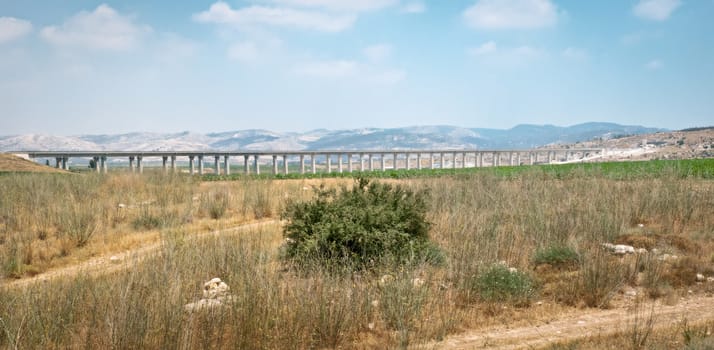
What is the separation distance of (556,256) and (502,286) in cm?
298

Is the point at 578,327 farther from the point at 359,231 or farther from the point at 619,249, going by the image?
the point at 619,249

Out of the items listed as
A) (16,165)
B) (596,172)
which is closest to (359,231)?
(596,172)

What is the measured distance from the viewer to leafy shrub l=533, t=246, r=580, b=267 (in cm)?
1141

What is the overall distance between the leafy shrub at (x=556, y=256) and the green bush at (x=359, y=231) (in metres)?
2.25

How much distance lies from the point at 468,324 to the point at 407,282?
122 centimetres

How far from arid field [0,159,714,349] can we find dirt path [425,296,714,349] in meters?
0.04

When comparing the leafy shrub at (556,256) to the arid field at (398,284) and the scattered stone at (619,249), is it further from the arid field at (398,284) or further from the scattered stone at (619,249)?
the scattered stone at (619,249)

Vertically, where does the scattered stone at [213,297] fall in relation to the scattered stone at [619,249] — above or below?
above

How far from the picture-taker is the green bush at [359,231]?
10.5 meters

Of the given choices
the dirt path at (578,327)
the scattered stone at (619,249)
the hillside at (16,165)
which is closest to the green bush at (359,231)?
the dirt path at (578,327)

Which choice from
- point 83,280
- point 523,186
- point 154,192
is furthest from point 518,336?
point 154,192

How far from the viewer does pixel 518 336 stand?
750 cm

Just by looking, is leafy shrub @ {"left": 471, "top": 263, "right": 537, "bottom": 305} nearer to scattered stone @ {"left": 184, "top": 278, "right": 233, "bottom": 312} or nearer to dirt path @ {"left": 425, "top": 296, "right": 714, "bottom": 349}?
dirt path @ {"left": 425, "top": 296, "right": 714, "bottom": 349}

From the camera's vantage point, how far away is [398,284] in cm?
753
